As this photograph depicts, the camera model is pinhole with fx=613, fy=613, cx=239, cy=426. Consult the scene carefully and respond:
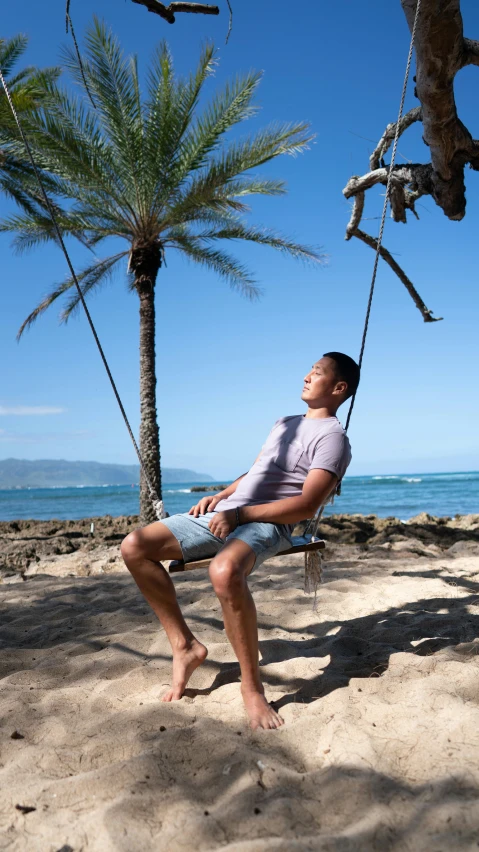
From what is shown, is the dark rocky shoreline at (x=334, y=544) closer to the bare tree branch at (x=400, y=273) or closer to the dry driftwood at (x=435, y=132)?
the bare tree branch at (x=400, y=273)

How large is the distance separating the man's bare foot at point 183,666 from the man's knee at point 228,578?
53 centimetres

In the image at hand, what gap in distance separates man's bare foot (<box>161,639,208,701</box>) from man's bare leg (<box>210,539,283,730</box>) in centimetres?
36

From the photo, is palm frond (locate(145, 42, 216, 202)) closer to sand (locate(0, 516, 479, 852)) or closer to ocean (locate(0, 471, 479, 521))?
sand (locate(0, 516, 479, 852))

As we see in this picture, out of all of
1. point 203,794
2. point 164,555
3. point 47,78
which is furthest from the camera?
point 47,78

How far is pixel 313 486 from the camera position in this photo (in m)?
2.67

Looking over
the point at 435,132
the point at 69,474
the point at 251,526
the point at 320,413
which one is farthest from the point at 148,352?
the point at 69,474

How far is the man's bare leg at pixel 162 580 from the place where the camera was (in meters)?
2.80

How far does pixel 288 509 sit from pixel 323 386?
0.68 m

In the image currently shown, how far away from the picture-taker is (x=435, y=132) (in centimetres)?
376

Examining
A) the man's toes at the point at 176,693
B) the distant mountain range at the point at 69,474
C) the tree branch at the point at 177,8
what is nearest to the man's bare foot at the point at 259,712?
the man's toes at the point at 176,693

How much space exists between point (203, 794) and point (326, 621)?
205 centimetres

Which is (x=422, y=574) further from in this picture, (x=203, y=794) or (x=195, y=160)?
(x=195, y=160)

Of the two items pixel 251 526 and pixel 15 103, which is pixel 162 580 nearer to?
pixel 251 526

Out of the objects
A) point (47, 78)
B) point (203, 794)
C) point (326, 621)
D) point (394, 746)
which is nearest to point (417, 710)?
point (394, 746)
